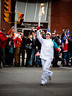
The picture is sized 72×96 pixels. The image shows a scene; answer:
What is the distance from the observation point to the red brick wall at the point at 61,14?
3478 centimetres

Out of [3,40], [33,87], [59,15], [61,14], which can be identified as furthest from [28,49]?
[61,14]

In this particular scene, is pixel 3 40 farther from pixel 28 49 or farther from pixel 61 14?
pixel 61 14

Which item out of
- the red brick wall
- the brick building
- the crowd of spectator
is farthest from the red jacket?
the red brick wall

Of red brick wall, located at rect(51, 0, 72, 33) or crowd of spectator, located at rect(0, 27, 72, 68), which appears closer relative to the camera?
crowd of spectator, located at rect(0, 27, 72, 68)

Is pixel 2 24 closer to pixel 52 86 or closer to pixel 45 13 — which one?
pixel 45 13

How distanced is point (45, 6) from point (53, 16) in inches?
60.6

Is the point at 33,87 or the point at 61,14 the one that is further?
the point at 61,14

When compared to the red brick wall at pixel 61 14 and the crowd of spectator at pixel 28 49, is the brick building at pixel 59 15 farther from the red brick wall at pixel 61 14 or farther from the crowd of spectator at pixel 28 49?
the crowd of spectator at pixel 28 49

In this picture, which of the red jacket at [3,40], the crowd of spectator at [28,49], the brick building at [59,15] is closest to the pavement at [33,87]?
the red jacket at [3,40]

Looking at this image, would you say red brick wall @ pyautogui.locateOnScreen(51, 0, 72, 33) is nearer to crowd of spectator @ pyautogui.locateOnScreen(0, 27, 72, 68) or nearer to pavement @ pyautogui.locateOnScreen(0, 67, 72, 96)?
crowd of spectator @ pyautogui.locateOnScreen(0, 27, 72, 68)

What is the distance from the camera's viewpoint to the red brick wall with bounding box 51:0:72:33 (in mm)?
34781

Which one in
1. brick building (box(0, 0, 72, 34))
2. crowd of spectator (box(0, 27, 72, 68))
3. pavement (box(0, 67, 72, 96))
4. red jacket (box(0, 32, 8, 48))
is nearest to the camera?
pavement (box(0, 67, 72, 96))

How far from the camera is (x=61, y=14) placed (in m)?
35.1

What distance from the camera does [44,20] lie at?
34688mm
